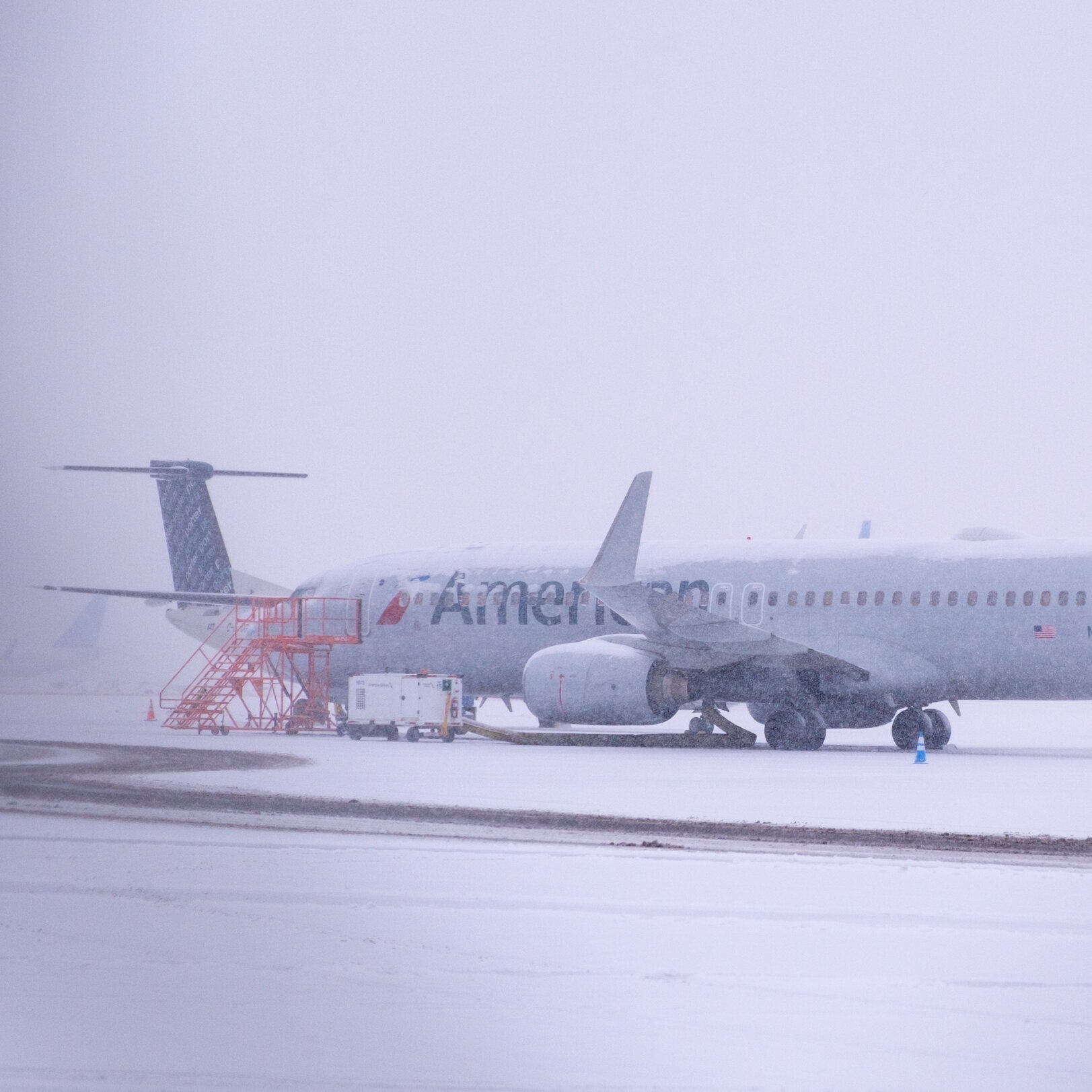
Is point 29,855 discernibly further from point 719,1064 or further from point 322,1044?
point 719,1064

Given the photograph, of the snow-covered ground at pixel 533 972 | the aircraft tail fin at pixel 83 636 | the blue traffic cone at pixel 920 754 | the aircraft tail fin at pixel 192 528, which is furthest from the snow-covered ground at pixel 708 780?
the aircraft tail fin at pixel 83 636

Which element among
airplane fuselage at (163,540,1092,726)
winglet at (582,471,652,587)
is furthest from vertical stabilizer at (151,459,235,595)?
winglet at (582,471,652,587)

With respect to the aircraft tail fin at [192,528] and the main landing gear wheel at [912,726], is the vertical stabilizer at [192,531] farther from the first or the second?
the main landing gear wheel at [912,726]

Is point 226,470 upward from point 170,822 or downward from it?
upward

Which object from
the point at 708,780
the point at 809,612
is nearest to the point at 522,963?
the point at 708,780

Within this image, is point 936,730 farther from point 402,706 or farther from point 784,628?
point 402,706

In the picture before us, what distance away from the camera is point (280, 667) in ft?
134

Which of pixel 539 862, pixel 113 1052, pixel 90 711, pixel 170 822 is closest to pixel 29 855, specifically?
pixel 170 822

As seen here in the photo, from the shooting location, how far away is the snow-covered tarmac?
6.61 metres

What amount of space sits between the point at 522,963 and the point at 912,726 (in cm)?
2673

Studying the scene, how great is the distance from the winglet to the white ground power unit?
5.80 meters

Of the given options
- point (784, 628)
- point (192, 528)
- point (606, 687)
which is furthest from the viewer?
point (192, 528)

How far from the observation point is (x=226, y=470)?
172ft

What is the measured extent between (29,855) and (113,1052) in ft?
21.7
